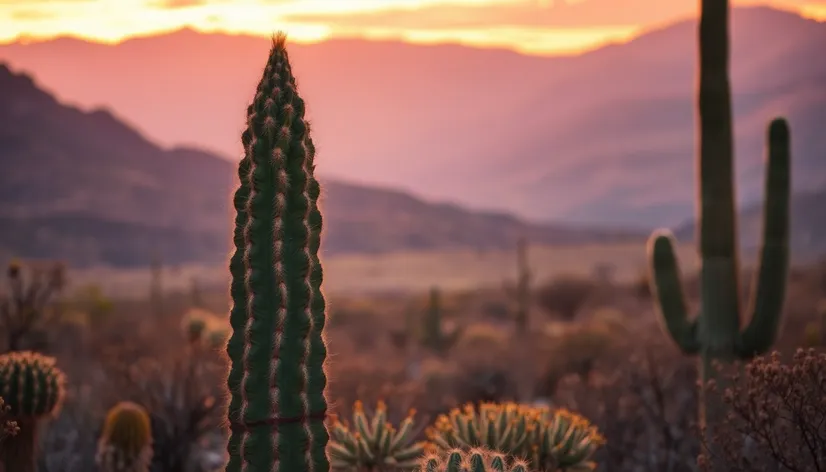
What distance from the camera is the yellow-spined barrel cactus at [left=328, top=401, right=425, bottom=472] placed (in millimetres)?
8531

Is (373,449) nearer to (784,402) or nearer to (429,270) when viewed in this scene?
(784,402)

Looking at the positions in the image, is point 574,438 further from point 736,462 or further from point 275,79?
point 275,79

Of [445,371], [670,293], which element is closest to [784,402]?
[670,293]

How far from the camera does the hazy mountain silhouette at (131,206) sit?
10144 cm

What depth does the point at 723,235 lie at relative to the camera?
11.0m

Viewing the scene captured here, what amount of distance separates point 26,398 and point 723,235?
6.23 meters

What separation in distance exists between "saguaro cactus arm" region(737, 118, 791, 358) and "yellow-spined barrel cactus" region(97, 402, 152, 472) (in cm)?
538

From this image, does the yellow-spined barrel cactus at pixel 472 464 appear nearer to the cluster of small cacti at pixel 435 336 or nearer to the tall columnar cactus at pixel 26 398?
the tall columnar cactus at pixel 26 398

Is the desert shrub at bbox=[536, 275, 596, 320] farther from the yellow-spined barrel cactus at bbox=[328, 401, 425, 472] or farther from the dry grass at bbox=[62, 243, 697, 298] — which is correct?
the yellow-spined barrel cactus at bbox=[328, 401, 425, 472]

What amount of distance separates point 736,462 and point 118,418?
4.73m

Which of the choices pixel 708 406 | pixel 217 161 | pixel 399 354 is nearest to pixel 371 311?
pixel 399 354

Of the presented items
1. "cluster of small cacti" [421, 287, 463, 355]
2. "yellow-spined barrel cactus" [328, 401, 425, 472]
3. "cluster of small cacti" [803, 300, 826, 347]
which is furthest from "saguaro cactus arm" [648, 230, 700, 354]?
"cluster of small cacti" [421, 287, 463, 355]

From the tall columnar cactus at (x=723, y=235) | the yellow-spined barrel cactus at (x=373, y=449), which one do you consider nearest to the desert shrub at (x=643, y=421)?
the tall columnar cactus at (x=723, y=235)

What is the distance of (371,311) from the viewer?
4684 cm
